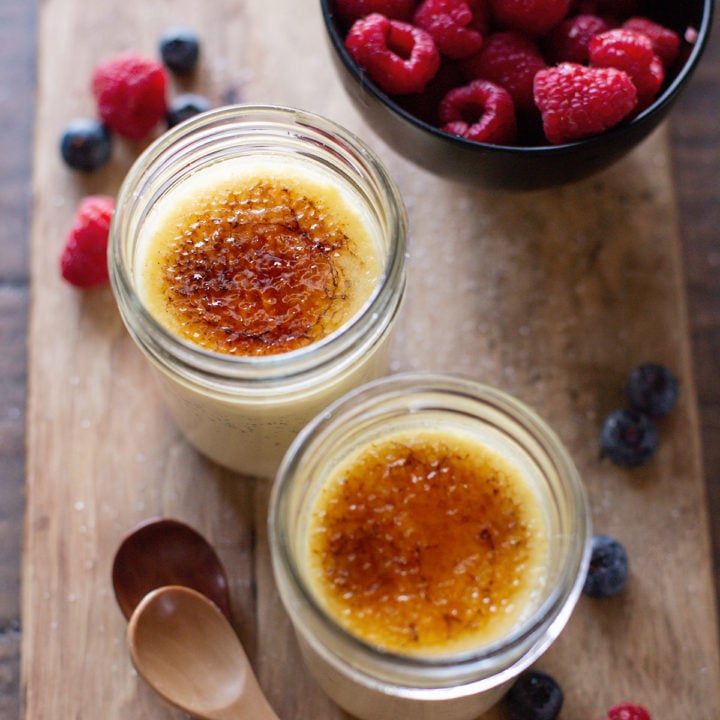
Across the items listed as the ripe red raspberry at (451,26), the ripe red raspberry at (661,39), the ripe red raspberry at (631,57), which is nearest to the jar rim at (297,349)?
the ripe red raspberry at (451,26)

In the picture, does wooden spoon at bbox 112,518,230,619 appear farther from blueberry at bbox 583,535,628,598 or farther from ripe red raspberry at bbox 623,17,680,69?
ripe red raspberry at bbox 623,17,680,69

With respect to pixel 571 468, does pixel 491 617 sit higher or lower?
lower

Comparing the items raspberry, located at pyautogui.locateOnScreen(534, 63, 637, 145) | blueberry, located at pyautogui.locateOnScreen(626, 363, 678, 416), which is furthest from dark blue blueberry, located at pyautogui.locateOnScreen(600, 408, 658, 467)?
raspberry, located at pyautogui.locateOnScreen(534, 63, 637, 145)

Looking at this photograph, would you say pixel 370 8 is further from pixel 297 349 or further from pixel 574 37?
pixel 297 349

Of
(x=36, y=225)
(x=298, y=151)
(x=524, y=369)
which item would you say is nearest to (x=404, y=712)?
(x=524, y=369)

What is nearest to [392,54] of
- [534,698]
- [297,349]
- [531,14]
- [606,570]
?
[531,14]

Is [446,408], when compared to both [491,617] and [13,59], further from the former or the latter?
[13,59]
